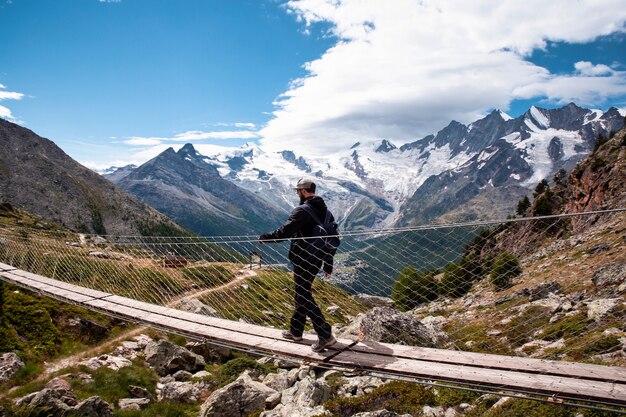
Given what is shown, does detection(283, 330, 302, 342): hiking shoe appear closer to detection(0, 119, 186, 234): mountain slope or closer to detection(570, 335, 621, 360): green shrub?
detection(570, 335, 621, 360): green shrub

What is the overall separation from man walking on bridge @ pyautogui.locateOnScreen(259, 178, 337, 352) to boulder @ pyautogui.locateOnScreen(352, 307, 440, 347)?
175 inches

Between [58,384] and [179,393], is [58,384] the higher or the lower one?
the higher one

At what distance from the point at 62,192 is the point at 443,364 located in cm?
15566

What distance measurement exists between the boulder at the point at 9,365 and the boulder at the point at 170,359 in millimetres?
3303

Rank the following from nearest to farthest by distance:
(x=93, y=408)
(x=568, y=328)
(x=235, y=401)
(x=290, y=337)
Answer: (x=290, y=337) < (x=93, y=408) < (x=235, y=401) < (x=568, y=328)

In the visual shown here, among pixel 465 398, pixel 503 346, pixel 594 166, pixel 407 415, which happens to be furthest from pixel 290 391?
pixel 594 166

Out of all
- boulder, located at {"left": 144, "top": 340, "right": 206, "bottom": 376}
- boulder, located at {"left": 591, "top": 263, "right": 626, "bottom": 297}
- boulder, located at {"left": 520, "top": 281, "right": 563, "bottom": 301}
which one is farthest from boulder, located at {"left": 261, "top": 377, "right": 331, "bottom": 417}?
boulder, located at {"left": 520, "top": 281, "right": 563, "bottom": 301}

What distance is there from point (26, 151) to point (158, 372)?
16635 cm

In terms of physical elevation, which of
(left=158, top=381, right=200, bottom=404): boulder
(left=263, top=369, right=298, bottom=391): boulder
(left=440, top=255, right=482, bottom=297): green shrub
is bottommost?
(left=440, top=255, right=482, bottom=297): green shrub

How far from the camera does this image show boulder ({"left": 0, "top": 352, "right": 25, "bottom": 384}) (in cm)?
906

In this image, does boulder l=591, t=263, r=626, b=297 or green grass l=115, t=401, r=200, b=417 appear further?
boulder l=591, t=263, r=626, b=297

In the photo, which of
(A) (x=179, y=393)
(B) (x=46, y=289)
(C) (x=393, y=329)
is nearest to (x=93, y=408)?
(A) (x=179, y=393)

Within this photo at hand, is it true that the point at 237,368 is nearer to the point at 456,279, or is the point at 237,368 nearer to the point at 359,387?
the point at 359,387

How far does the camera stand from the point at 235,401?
8945mm
